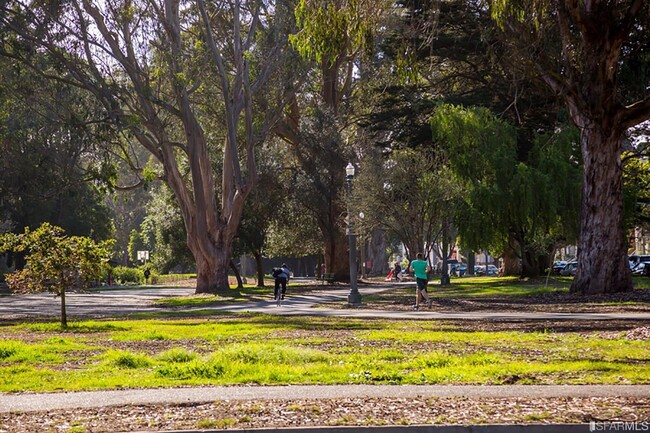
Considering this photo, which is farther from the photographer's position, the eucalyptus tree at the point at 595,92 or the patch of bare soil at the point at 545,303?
the eucalyptus tree at the point at 595,92

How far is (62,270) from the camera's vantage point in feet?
77.9

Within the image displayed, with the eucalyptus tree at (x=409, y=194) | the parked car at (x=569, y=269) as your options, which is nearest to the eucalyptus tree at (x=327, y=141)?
the eucalyptus tree at (x=409, y=194)

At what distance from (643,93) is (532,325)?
1732 cm

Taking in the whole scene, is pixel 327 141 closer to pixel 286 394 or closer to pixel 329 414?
pixel 286 394

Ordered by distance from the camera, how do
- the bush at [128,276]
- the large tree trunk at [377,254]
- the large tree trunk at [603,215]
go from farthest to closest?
the large tree trunk at [377,254] < the bush at [128,276] < the large tree trunk at [603,215]

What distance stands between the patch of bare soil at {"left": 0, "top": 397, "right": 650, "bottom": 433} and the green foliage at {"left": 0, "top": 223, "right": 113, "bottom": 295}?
14.5 m

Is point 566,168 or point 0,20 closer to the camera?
point 0,20

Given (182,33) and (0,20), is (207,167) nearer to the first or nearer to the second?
(182,33)

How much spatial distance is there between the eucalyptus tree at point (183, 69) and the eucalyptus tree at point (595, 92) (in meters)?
16.7

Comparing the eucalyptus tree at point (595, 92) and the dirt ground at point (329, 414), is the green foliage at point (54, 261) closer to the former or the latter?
the eucalyptus tree at point (595, 92)

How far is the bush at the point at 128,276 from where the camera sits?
89562 mm

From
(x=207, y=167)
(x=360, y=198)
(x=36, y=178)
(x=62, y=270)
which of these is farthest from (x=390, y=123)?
(x=62, y=270)

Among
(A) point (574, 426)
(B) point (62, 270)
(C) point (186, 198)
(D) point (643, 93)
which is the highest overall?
(D) point (643, 93)

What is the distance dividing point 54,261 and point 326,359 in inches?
453
